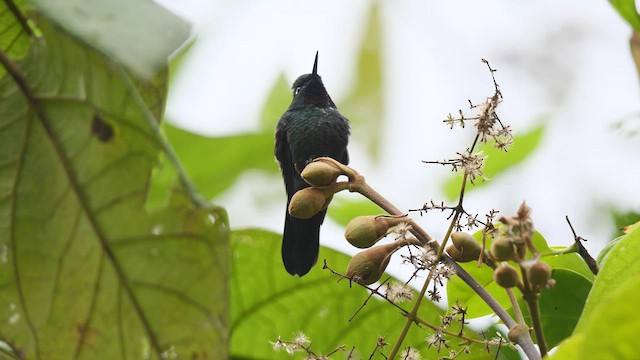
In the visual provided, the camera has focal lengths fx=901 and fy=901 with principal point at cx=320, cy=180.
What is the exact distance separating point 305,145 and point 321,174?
498 millimetres

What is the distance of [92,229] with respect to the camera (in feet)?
2.42

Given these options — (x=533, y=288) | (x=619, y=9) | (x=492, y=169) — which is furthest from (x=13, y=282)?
(x=492, y=169)

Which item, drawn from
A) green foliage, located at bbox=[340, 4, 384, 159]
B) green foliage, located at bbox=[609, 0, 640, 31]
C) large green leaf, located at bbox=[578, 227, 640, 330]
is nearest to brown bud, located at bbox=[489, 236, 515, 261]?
large green leaf, located at bbox=[578, 227, 640, 330]

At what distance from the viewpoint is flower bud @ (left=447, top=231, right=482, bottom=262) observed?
2.90ft

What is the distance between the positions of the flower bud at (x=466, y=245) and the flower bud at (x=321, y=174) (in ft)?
0.48

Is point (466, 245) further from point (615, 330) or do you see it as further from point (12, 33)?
point (12, 33)

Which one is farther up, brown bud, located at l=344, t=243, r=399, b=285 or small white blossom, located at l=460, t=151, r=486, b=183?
small white blossom, located at l=460, t=151, r=486, b=183

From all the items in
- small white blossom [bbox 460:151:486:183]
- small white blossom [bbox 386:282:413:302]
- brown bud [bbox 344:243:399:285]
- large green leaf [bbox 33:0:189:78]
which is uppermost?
large green leaf [bbox 33:0:189:78]

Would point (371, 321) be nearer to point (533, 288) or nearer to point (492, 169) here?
point (533, 288)

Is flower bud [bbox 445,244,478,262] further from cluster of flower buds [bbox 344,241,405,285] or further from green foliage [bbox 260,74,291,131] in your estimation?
green foliage [bbox 260,74,291,131]

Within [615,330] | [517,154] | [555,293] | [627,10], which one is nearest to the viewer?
[615,330]

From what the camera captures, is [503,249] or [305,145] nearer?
[503,249]

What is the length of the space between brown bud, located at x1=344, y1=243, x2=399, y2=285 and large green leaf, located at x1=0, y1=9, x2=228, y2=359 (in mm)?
282

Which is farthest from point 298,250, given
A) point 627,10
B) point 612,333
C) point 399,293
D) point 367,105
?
point 367,105
